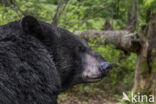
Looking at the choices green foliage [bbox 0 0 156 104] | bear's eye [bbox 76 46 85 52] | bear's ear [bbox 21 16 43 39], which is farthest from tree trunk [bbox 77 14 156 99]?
bear's ear [bbox 21 16 43 39]

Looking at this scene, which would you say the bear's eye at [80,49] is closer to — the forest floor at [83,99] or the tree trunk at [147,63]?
the tree trunk at [147,63]

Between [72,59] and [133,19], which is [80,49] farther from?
[133,19]

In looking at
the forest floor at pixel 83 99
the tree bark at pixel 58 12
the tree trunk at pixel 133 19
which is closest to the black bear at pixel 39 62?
the tree bark at pixel 58 12

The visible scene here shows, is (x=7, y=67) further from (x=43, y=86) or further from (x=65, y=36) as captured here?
(x=65, y=36)

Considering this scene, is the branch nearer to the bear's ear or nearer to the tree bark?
the tree bark

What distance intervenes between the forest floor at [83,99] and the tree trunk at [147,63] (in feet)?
4.74

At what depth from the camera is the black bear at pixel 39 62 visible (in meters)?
1.68

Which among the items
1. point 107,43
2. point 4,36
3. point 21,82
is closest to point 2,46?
point 4,36

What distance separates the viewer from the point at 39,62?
6.01ft

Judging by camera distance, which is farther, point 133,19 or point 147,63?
point 133,19

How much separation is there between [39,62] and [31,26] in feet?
1.15

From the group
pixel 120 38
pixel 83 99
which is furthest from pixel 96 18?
pixel 83 99

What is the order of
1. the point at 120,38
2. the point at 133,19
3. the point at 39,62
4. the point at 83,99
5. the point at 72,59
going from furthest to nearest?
1. the point at 133,19
2. the point at 83,99
3. the point at 120,38
4. the point at 72,59
5. the point at 39,62

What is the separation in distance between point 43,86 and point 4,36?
20.7 inches
